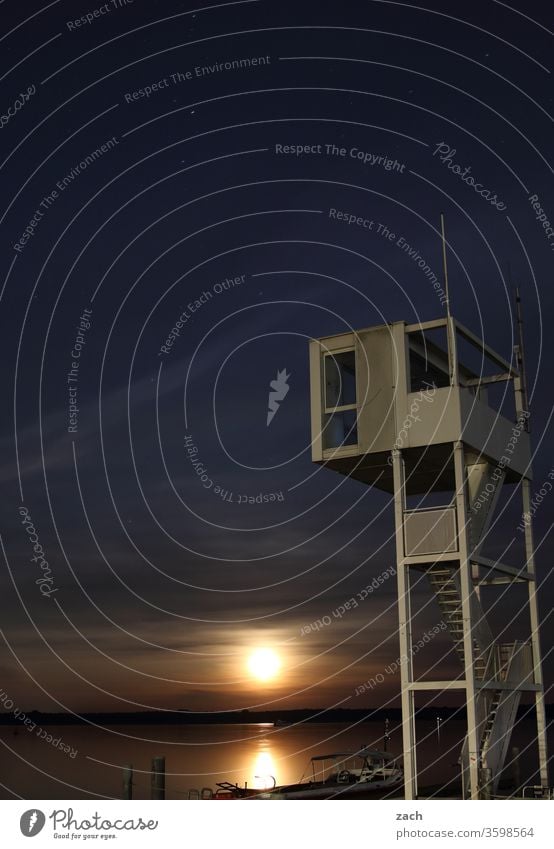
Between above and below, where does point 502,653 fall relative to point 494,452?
below

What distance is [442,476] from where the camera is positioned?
35219 mm

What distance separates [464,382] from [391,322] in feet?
14.9

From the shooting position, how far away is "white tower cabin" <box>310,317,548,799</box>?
3031 cm

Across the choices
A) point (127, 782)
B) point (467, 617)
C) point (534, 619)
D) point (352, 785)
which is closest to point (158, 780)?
point (127, 782)

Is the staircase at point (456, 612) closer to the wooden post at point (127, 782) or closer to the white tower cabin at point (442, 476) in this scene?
the white tower cabin at point (442, 476)

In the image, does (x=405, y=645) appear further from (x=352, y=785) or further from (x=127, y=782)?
(x=352, y=785)

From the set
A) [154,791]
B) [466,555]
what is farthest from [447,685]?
[154,791]

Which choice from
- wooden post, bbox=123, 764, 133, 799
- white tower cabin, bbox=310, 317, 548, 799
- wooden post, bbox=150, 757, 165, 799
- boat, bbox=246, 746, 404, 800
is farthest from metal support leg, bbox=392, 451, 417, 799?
wooden post, bbox=123, 764, 133, 799

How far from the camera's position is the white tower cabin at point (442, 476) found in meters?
30.3

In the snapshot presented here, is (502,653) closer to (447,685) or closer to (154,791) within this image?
(447,685)

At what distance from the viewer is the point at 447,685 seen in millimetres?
29438

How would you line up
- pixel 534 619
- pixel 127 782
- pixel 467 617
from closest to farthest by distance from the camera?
pixel 467 617, pixel 534 619, pixel 127 782

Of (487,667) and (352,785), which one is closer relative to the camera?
(487,667)
